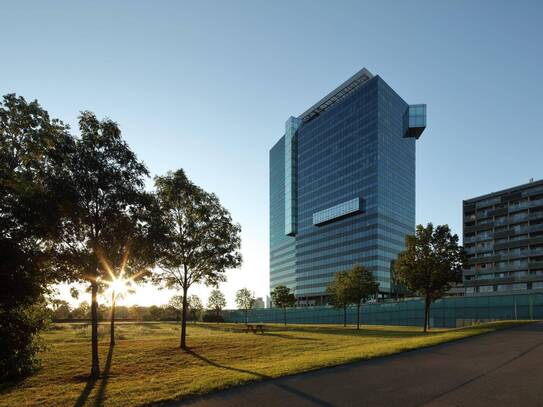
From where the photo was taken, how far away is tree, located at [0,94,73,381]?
16219mm

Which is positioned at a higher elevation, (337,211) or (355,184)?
(355,184)

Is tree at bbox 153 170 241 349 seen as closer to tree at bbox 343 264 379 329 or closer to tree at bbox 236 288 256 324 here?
tree at bbox 343 264 379 329

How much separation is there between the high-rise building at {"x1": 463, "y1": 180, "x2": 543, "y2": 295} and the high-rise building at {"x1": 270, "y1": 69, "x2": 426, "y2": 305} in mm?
31631

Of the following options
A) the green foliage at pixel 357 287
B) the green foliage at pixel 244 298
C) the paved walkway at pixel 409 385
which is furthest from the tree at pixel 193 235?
the green foliage at pixel 244 298

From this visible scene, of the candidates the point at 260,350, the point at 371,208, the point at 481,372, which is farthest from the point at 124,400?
the point at 371,208

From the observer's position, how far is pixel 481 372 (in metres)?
13.6

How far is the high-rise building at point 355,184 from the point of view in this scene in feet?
461

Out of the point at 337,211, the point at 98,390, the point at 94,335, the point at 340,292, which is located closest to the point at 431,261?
the point at 340,292

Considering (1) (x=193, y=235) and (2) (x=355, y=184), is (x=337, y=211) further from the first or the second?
(1) (x=193, y=235)

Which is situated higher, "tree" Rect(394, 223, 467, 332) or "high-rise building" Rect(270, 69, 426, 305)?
"high-rise building" Rect(270, 69, 426, 305)

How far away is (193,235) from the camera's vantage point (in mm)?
30906

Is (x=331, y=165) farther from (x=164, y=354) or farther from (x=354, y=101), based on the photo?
(x=164, y=354)

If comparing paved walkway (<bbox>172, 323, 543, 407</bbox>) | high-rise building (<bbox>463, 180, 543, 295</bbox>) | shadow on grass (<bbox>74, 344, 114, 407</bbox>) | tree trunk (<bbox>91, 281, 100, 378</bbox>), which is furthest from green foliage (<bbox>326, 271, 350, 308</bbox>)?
high-rise building (<bbox>463, 180, 543, 295</bbox>)

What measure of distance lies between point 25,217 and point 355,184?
459 ft
